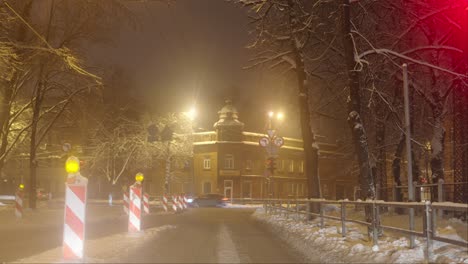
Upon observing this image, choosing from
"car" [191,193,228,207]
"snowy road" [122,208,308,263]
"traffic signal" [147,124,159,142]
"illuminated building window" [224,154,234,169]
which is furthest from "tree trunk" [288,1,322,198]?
"illuminated building window" [224,154,234,169]

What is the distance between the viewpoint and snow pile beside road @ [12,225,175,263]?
32.4 ft

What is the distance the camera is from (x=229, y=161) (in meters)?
72.8

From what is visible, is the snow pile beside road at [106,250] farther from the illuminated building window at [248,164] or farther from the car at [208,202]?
the illuminated building window at [248,164]

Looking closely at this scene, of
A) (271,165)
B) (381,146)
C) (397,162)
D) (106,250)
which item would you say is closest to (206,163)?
(271,165)

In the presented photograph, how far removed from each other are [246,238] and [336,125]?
20.0 meters

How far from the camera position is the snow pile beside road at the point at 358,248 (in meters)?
8.69

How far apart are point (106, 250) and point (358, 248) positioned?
5326 mm

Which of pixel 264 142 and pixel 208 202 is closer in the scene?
pixel 264 142

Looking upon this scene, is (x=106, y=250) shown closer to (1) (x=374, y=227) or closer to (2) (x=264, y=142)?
(1) (x=374, y=227)

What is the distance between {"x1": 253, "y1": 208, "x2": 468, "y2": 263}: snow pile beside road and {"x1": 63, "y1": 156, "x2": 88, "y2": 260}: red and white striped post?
4714 mm

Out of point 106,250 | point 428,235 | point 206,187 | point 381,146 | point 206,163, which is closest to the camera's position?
point 428,235

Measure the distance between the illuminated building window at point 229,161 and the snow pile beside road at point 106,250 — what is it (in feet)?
185

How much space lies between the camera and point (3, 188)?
85625 mm

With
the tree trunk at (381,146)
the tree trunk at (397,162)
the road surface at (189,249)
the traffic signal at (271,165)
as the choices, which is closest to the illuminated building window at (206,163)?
the traffic signal at (271,165)
